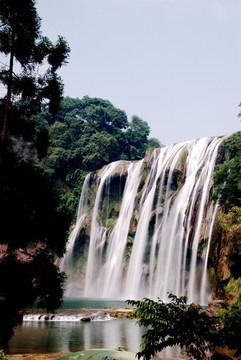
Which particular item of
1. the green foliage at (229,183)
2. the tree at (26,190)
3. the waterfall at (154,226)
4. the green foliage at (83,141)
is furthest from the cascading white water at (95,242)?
the tree at (26,190)

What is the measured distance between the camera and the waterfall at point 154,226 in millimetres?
27062

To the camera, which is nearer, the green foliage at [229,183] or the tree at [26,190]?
the tree at [26,190]

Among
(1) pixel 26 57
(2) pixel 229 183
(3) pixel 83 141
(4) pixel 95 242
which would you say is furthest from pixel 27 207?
(3) pixel 83 141

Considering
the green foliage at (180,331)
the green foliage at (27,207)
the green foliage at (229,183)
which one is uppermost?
the green foliage at (229,183)

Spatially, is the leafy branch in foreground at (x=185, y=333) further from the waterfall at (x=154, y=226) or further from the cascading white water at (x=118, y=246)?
the cascading white water at (x=118, y=246)

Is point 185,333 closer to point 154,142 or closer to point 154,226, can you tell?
point 154,226

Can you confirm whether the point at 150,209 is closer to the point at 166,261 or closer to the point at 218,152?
the point at 166,261

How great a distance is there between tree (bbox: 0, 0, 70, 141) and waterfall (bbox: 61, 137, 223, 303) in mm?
18357

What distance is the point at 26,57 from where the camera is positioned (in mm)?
10133

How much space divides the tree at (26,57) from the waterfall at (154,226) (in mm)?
18357

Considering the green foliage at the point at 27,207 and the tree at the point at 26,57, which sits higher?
the tree at the point at 26,57

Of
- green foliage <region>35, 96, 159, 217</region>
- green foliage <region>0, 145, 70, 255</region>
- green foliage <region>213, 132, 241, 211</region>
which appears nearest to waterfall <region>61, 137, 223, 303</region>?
green foliage <region>213, 132, 241, 211</region>

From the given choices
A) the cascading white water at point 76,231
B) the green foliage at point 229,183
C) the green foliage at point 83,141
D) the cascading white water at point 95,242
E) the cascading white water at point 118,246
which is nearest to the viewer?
the green foliage at point 229,183

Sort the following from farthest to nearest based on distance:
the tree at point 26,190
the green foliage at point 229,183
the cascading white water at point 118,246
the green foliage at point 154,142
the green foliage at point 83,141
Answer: the green foliage at point 154,142 → the green foliage at point 83,141 → the cascading white water at point 118,246 → the green foliage at point 229,183 → the tree at point 26,190
